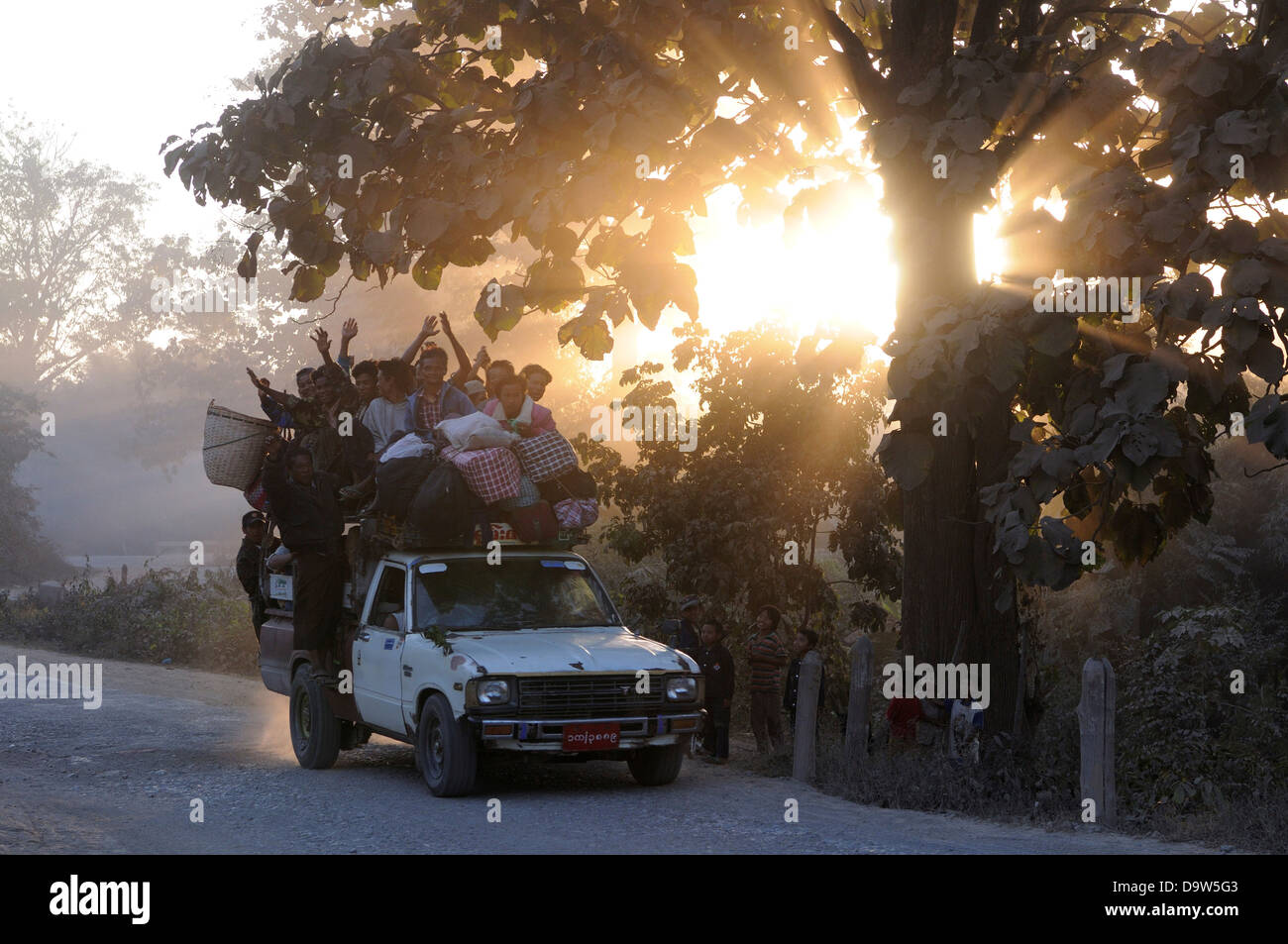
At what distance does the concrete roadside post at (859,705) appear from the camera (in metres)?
12.3

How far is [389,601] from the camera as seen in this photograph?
40.3 feet

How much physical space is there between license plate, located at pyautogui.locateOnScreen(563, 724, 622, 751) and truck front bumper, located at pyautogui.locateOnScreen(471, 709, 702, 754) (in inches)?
0.9

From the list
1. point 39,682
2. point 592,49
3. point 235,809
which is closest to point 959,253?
point 592,49

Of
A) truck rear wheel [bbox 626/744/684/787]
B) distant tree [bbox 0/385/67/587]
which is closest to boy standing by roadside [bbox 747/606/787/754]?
truck rear wheel [bbox 626/744/684/787]

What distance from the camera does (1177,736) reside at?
1412cm

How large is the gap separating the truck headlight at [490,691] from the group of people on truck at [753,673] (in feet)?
11.3

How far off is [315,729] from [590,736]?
325 centimetres

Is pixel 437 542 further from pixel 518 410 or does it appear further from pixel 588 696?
pixel 588 696

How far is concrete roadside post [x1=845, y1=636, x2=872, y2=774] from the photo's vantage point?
40.2ft

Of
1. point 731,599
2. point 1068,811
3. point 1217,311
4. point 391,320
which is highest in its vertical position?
point 391,320

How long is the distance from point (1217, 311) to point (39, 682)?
17177 mm

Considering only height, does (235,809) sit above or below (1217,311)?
below

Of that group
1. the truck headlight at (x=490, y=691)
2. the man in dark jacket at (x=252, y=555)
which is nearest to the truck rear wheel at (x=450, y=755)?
the truck headlight at (x=490, y=691)
